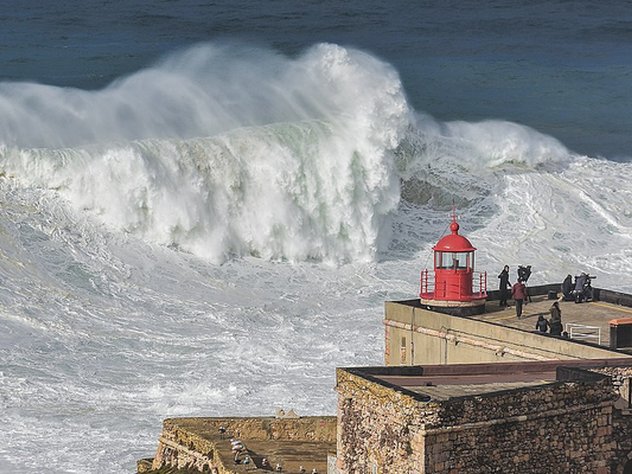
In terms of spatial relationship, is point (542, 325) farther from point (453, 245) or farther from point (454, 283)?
point (453, 245)

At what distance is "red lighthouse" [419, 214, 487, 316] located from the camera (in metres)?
21.3

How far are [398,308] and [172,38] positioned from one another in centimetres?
5766

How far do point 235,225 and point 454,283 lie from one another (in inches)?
756

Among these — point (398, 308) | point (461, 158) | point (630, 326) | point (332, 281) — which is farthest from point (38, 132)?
point (630, 326)

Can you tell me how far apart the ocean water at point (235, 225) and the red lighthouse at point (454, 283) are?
3790 mm

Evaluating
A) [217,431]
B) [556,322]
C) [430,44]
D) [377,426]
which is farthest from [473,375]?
[430,44]

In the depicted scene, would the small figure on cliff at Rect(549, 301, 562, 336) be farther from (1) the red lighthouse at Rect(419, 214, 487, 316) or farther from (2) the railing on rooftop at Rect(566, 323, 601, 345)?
(1) the red lighthouse at Rect(419, 214, 487, 316)

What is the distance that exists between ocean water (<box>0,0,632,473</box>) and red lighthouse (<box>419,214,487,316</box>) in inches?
149

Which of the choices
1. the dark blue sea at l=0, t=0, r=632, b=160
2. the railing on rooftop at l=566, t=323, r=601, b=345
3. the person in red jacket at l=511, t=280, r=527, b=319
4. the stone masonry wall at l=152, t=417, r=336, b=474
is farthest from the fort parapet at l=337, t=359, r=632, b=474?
the dark blue sea at l=0, t=0, r=632, b=160

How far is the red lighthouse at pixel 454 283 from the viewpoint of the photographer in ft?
70.0

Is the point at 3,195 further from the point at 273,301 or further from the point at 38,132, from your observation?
the point at 273,301

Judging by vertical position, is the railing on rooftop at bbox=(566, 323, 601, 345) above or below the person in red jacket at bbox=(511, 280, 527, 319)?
below

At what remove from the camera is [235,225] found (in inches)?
1588

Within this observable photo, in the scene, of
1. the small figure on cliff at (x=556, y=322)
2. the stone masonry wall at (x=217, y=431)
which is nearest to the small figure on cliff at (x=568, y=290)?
the small figure on cliff at (x=556, y=322)
